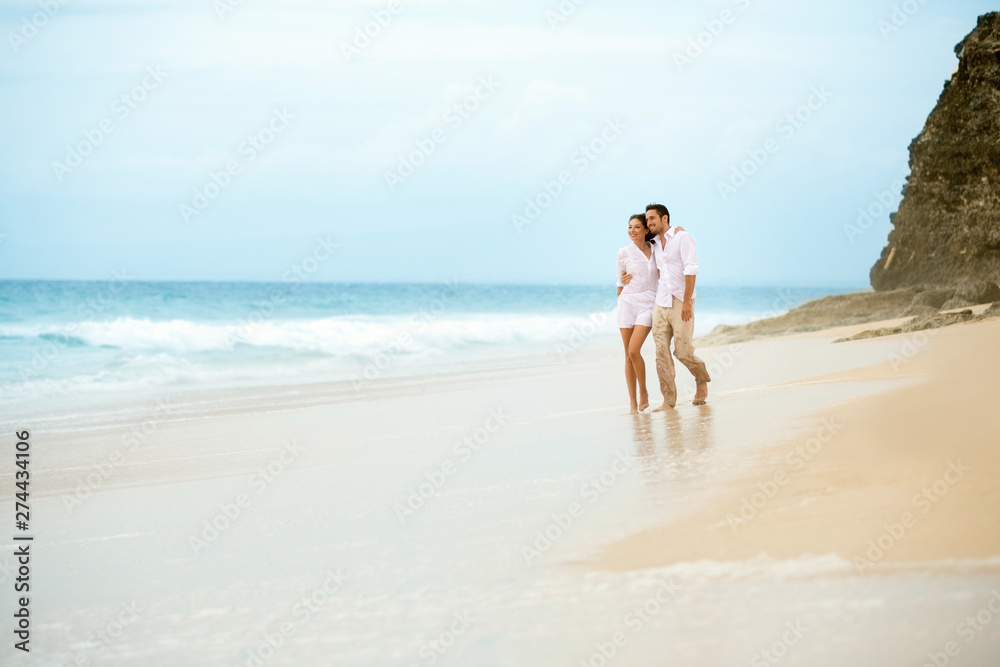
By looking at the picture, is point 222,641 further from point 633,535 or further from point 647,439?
point 647,439

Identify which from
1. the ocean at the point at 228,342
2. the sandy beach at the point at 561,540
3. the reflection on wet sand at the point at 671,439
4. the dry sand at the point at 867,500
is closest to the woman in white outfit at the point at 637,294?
the reflection on wet sand at the point at 671,439

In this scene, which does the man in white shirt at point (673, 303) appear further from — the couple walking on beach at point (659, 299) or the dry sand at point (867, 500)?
the dry sand at point (867, 500)

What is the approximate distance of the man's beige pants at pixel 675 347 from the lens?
25.2 ft

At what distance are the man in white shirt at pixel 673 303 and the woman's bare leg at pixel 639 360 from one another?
0.16 metres

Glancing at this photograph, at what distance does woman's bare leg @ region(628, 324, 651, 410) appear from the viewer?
7.87 metres

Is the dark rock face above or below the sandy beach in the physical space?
above

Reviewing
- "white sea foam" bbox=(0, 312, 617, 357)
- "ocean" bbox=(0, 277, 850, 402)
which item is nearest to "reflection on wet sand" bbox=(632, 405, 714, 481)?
"ocean" bbox=(0, 277, 850, 402)

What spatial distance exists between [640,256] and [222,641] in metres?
5.69

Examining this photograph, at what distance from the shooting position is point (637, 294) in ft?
26.7

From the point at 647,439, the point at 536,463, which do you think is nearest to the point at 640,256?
the point at 647,439

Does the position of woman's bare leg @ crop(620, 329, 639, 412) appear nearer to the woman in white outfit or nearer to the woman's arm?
the woman in white outfit

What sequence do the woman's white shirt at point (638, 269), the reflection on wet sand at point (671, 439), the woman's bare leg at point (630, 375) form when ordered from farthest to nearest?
the woman's white shirt at point (638, 269) < the woman's bare leg at point (630, 375) < the reflection on wet sand at point (671, 439)

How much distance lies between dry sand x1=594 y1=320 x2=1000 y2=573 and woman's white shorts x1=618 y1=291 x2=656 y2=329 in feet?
8.88

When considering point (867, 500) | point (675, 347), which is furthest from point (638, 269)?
point (867, 500)
